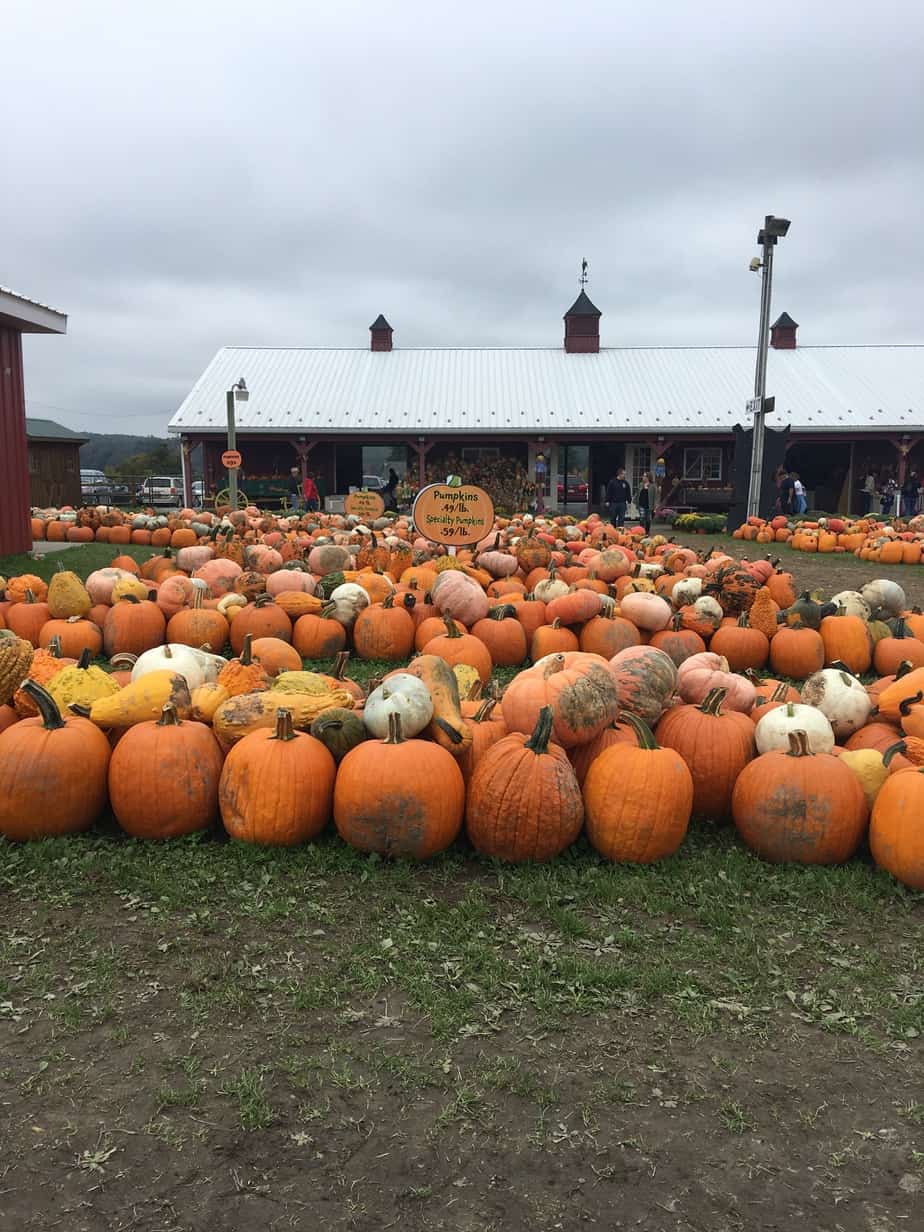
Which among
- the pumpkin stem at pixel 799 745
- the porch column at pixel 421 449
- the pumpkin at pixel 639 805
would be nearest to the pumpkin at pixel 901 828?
the pumpkin stem at pixel 799 745

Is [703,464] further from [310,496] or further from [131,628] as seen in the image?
[131,628]

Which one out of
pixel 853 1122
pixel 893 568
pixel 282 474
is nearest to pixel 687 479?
pixel 282 474

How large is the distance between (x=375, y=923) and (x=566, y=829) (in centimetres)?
88

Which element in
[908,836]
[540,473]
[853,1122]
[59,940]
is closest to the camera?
[853,1122]

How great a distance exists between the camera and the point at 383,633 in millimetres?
7191

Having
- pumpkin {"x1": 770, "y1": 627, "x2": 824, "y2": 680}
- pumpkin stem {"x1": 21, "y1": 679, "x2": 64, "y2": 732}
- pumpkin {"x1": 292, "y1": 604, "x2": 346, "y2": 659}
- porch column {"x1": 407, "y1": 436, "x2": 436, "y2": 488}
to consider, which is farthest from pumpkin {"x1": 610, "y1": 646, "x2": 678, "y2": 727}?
porch column {"x1": 407, "y1": 436, "x2": 436, "y2": 488}

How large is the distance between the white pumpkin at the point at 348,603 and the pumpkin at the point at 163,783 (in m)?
3.42

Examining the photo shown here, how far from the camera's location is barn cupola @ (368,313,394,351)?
3634cm

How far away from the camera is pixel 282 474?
31750 mm

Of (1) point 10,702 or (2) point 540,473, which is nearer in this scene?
(1) point 10,702

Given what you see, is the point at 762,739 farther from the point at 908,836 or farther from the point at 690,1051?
the point at 690,1051

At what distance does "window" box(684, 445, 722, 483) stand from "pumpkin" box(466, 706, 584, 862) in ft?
97.0

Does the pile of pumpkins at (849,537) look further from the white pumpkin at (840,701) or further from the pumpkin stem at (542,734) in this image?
the pumpkin stem at (542,734)

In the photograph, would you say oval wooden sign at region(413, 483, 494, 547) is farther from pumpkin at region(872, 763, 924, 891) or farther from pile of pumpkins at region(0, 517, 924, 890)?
pumpkin at region(872, 763, 924, 891)
